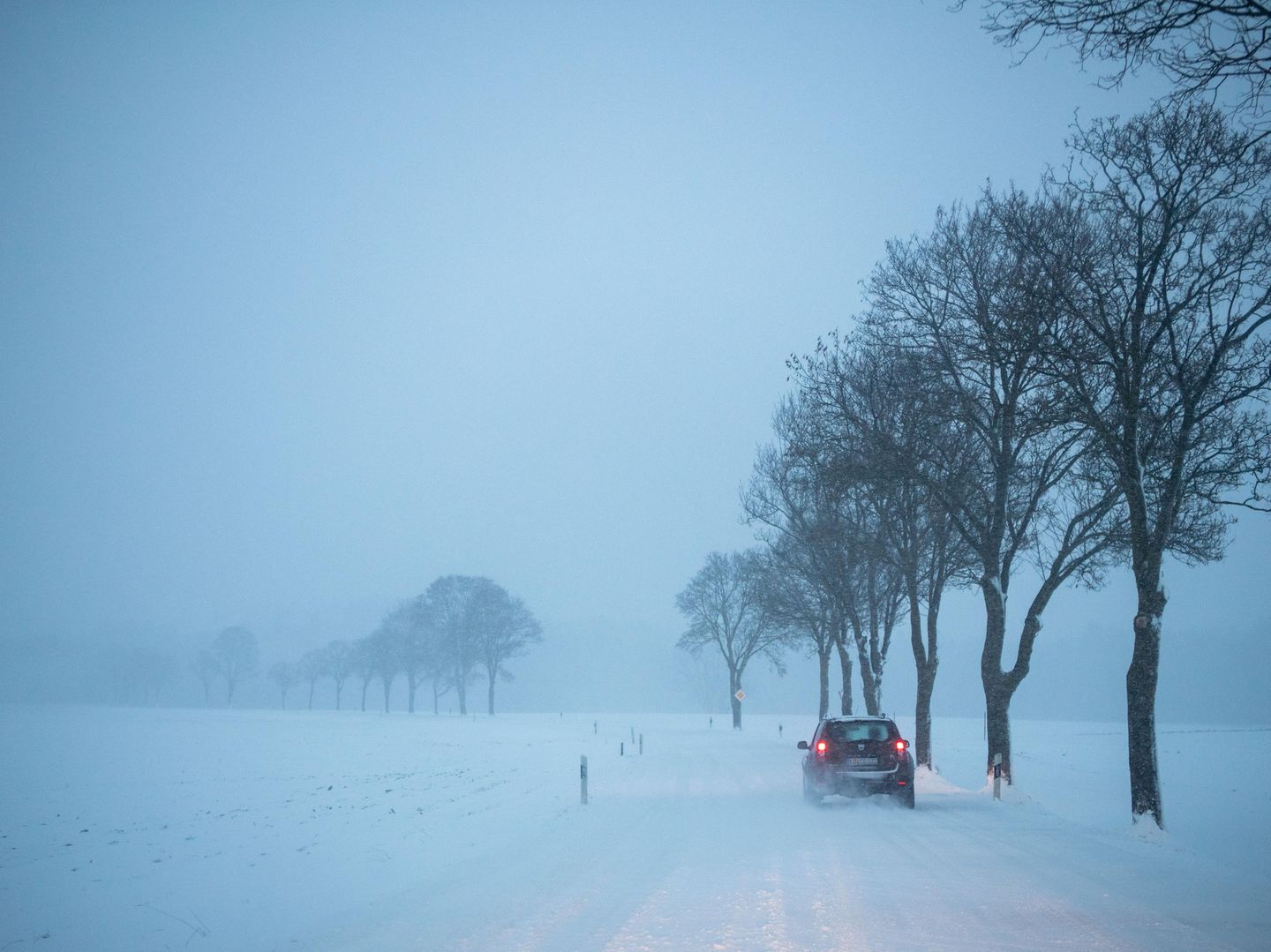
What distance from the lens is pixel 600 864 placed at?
413 inches

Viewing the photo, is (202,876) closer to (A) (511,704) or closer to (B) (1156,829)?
(B) (1156,829)

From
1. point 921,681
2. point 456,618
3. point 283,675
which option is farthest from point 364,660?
point 921,681

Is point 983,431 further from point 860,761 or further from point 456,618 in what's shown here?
point 456,618

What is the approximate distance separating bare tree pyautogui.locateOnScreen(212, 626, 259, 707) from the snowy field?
87.9 metres

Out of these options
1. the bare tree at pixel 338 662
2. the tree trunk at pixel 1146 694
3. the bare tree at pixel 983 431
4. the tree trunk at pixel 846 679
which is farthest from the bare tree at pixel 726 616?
the bare tree at pixel 338 662

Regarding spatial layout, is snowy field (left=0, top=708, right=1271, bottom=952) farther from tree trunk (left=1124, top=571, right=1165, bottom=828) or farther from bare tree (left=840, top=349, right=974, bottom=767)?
bare tree (left=840, top=349, right=974, bottom=767)

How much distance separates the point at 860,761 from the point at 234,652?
350 ft

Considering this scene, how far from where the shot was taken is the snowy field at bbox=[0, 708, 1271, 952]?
7.29 m

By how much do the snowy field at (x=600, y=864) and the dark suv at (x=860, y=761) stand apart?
1.71ft

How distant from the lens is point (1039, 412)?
1412 centimetres

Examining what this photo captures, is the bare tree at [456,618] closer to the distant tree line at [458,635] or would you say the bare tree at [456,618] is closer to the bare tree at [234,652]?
the distant tree line at [458,635]

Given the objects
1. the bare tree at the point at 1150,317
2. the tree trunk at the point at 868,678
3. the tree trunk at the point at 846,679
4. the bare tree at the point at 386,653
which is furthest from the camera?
the bare tree at the point at 386,653

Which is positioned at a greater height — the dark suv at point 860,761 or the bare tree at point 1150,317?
the bare tree at point 1150,317

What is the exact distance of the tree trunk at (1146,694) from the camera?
13227 millimetres
